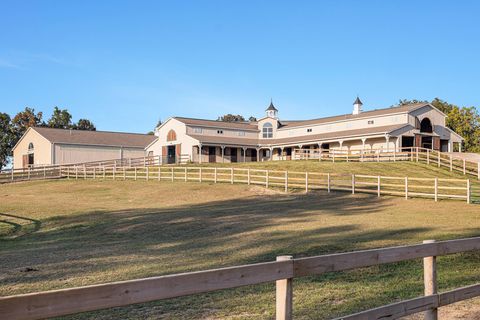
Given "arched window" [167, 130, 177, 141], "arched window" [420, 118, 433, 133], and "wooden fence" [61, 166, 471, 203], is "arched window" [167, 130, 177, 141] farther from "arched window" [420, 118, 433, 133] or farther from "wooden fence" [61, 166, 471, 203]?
"arched window" [420, 118, 433, 133]

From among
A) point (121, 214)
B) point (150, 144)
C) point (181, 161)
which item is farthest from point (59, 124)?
point (121, 214)

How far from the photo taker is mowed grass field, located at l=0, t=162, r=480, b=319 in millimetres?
8023

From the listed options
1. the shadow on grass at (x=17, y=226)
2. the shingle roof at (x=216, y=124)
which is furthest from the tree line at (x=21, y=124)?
the shadow on grass at (x=17, y=226)

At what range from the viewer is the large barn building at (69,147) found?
5859 centimetres

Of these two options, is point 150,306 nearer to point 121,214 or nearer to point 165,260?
point 165,260

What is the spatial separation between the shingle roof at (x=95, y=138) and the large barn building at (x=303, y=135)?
491 cm

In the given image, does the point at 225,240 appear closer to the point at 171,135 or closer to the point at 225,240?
the point at 225,240

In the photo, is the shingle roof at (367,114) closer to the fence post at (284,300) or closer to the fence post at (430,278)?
the fence post at (430,278)

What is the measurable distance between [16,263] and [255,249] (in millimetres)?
6170

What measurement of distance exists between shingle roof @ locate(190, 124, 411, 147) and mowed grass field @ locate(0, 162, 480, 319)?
80.2ft

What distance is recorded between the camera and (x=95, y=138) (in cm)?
6378

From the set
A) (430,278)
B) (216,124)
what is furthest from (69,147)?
(430,278)

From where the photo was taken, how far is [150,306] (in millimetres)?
Result: 7887

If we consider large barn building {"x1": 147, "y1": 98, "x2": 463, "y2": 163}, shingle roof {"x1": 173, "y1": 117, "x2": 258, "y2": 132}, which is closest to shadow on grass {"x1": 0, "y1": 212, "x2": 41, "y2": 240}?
large barn building {"x1": 147, "y1": 98, "x2": 463, "y2": 163}
